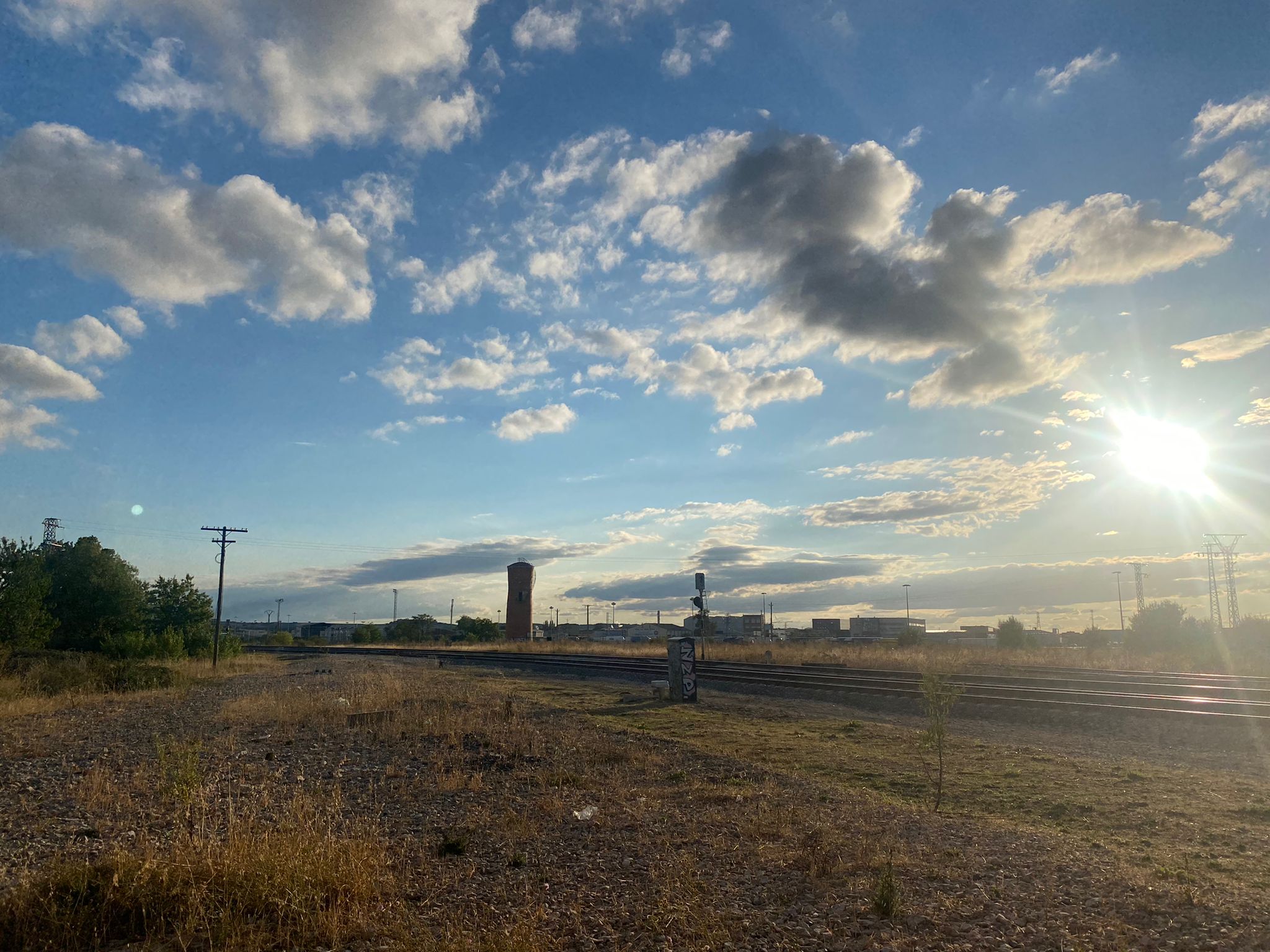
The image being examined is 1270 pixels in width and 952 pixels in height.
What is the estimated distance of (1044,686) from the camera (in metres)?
25.2

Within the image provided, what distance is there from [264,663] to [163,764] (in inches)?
1969

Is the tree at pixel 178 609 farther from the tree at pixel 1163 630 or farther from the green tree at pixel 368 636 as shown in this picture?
the tree at pixel 1163 630

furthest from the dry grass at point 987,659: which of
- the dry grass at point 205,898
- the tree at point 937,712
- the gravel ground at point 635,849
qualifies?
the dry grass at point 205,898

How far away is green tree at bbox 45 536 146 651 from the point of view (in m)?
52.8

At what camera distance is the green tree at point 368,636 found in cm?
11244

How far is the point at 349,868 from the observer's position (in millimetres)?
6707

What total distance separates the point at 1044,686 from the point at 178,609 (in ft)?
205

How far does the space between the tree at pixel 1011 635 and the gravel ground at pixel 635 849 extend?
57.9 meters

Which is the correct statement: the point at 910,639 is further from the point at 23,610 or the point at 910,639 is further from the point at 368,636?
the point at 368,636

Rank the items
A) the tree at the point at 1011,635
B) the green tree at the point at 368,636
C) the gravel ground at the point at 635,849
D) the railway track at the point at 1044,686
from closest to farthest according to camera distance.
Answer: the gravel ground at the point at 635,849, the railway track at the point at 1044,686, the tree at the point at 1011,635, the green tree at the point at 368,636

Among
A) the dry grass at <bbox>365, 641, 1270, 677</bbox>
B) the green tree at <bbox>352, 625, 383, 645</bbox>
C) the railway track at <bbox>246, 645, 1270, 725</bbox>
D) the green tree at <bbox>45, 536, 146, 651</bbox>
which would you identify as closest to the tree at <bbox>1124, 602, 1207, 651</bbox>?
the dry grass at <bbox>365, 641, 1270, 677</bbox>

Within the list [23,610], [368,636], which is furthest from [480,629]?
[23,610]

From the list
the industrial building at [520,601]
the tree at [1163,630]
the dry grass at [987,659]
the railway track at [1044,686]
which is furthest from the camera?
the industrial building at [520,601]

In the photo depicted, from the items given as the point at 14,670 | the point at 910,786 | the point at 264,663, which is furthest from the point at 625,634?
the point at 910,786
